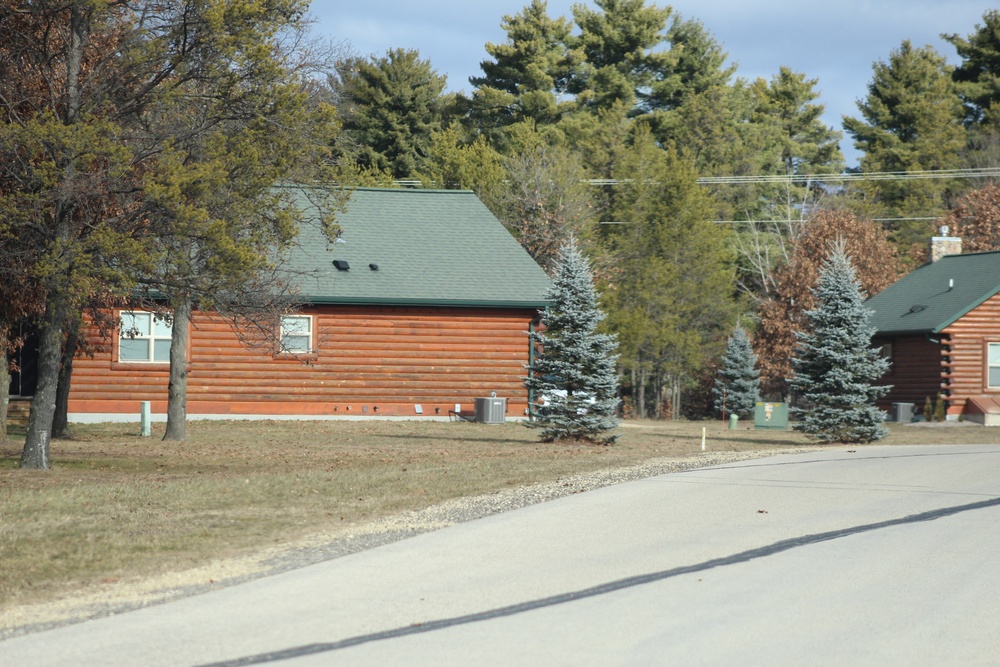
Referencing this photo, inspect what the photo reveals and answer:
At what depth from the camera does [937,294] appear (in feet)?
146

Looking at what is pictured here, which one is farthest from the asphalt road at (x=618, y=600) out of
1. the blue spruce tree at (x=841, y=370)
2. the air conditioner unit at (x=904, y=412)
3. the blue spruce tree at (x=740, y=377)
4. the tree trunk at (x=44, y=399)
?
the blue spruce tree at (x=740, y=377)

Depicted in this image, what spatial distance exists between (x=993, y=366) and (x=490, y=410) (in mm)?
18702

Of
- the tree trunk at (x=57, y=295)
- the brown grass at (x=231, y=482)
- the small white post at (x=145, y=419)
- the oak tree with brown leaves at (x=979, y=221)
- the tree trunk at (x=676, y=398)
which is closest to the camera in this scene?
the brown grass at (x=231, y=482)

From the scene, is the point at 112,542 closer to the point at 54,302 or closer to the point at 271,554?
the point at 271,554

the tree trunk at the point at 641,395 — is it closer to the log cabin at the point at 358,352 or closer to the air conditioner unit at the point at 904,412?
the air conditioner unit at the point at 904,412

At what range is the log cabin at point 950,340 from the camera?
136 feet

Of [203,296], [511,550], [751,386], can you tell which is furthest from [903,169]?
[511,550]

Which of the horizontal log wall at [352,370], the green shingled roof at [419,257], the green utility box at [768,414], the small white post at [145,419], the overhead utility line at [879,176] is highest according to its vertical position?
the overhead utility line at [879,176]

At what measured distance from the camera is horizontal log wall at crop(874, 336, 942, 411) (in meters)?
42.5

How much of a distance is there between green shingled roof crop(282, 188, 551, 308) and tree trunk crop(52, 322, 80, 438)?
686 cm

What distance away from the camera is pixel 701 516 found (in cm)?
1366

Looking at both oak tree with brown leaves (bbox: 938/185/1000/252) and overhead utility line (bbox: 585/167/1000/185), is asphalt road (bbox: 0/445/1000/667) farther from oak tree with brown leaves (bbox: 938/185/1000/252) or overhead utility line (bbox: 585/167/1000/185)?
oak tree with brown leaves (bbox: 938/185/1000/252)

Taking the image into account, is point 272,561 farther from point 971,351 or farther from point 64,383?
point 971,351

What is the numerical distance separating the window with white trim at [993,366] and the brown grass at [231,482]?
11.0 metres
